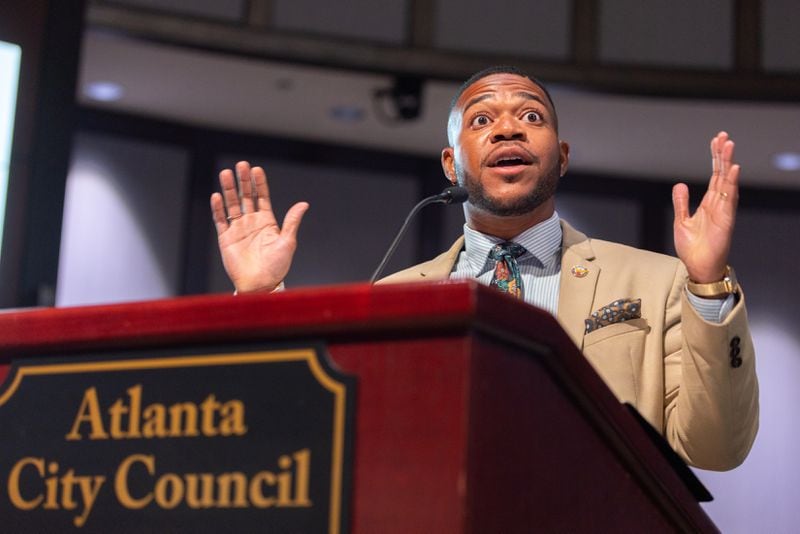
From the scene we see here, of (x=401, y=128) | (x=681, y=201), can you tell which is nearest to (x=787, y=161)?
(x=401, y=128)

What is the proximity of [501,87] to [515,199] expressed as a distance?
0.70 feet

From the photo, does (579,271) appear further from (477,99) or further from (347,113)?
(347,113)

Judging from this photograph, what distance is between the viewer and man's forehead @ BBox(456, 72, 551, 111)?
Answer: 213cm

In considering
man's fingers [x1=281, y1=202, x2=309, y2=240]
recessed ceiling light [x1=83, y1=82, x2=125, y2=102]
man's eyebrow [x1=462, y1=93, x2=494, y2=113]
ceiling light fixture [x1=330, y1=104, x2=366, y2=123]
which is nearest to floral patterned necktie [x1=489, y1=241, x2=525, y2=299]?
man's eyebrow [x1=462, y1=93, x2=494, y2=113]

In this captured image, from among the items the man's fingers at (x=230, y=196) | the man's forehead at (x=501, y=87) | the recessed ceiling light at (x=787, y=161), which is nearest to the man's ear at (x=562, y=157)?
the man's forehead at (x=501, y=87)

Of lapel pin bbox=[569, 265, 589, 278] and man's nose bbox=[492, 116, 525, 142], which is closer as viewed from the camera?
lapel pin bbox=[569, 265, 589, 278]

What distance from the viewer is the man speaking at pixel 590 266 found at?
149 centimetres

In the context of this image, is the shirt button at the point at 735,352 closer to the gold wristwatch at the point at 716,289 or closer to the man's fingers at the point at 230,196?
the gold wristwatch at the point at 716,289

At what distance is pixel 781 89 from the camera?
505cm

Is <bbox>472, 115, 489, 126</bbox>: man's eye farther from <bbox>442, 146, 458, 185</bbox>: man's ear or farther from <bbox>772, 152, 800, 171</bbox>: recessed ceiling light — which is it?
<bbox>772, 152, 800, 171</bbox>: recessed ceiling light

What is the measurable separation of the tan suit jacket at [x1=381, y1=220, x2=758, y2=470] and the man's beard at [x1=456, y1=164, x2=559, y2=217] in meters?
0.09

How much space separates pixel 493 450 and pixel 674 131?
192 inches

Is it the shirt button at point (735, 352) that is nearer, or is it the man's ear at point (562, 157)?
the shirt button at point (735, 352)

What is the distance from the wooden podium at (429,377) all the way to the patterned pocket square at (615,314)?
0.81 meters
